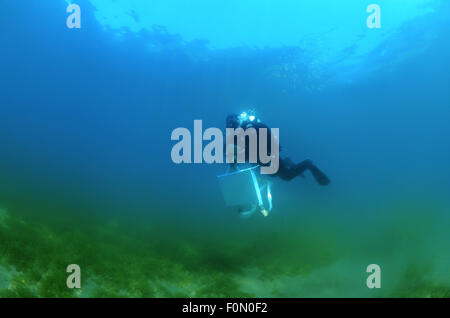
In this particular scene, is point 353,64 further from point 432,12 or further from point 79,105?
point 79,105

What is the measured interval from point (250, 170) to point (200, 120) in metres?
32.2

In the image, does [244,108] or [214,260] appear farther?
[244,108]

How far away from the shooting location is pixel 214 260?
12.3 metres

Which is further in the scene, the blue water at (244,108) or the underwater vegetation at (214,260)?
the blue water at (244,108)

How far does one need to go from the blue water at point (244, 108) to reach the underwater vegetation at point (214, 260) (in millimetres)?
101

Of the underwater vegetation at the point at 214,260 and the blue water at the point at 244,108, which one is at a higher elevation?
the blue water at the point at 244,108

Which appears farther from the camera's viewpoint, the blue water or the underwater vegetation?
the blue water

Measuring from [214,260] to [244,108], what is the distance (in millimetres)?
22220

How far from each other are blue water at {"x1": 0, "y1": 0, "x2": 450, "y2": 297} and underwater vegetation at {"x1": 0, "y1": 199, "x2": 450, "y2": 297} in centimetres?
10

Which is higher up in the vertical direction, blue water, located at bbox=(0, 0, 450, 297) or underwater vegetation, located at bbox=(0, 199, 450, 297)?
blue water, located at bbox=(0, 0, 450, 297)

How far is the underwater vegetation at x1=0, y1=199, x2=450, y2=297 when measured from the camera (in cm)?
968

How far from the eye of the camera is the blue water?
1313cm

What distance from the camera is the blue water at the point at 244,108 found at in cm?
1313
